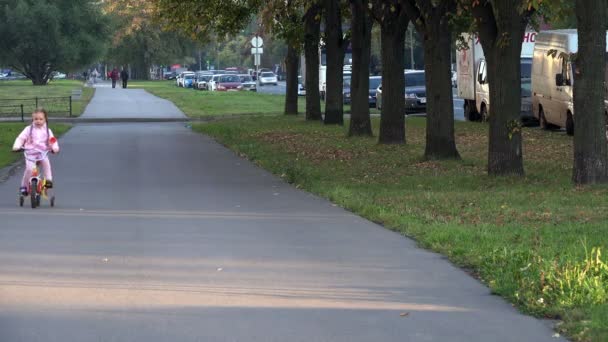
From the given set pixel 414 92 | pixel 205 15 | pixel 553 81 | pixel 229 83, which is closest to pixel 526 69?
pixel 553 81

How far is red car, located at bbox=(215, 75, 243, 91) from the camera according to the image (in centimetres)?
8181

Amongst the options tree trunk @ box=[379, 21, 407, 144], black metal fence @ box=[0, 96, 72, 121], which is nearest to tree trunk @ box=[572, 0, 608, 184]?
tree trunk @ box=[379, 21, 407, 144]

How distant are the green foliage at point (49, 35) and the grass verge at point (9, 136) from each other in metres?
45.3

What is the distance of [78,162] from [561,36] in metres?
12.0

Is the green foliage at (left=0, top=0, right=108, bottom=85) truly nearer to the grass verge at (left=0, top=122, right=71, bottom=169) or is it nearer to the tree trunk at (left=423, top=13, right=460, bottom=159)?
the grass verge at (left=0, top=122, right=71, bottom=169)

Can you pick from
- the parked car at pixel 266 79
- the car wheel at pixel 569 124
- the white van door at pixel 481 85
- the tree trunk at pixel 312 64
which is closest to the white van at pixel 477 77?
the white van door at pixel 481 85

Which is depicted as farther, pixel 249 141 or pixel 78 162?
pixel 249 141

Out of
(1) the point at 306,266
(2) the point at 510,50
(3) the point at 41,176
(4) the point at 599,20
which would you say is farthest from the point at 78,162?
(1) the point at 306,266

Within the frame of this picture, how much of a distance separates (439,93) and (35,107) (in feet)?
88.0

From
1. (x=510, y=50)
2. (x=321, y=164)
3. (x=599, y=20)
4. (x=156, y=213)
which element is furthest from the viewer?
(x=321, y=164)

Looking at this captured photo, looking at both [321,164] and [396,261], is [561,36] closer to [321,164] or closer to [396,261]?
[321,164]

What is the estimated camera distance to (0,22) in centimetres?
8194

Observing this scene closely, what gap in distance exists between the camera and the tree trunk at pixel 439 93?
21422 millimetres

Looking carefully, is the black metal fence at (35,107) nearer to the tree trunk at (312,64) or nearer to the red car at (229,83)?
the tree trunk at (312,64)
